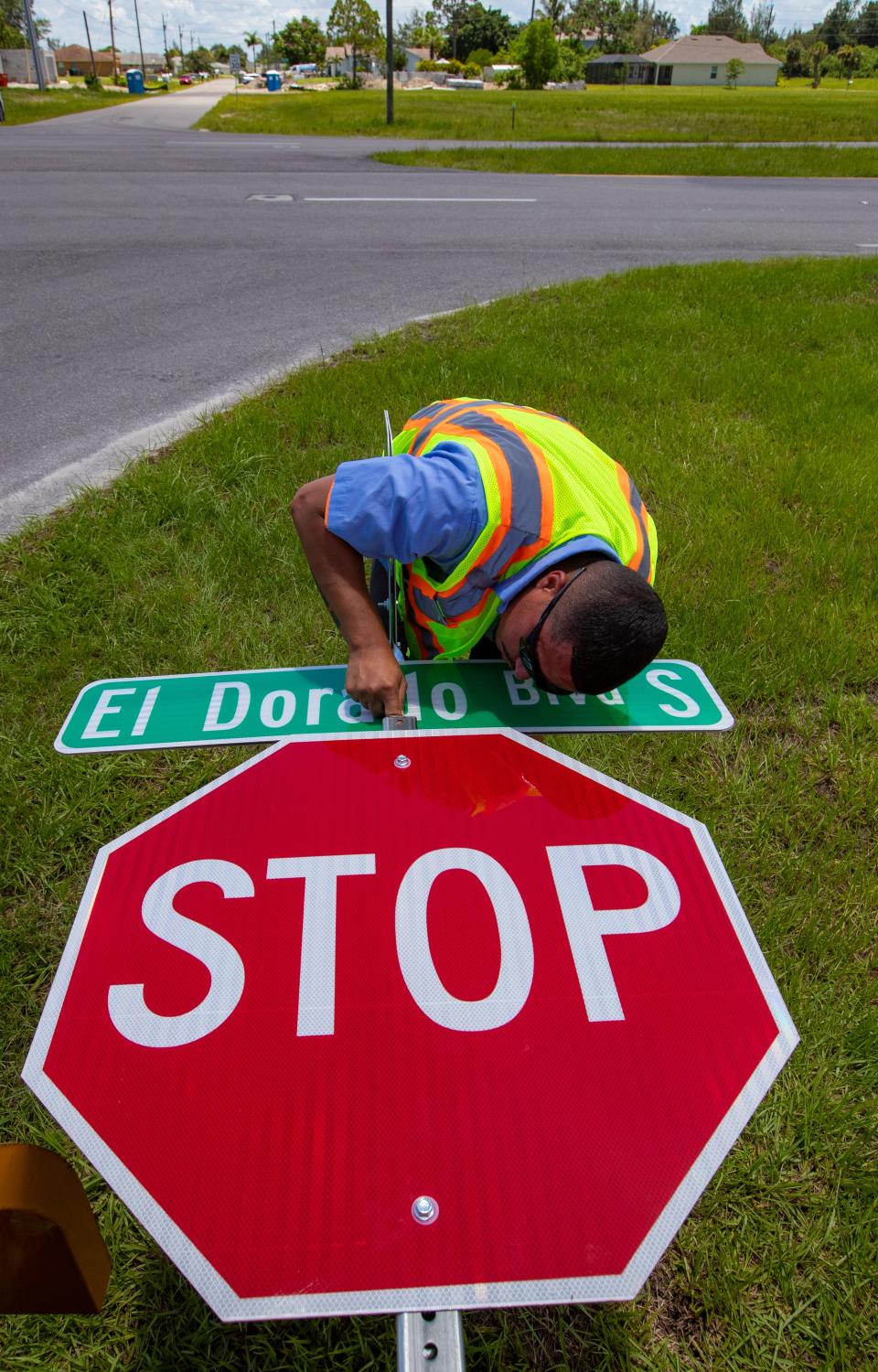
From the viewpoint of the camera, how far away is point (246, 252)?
9.54 m

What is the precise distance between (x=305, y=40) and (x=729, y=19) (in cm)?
5705

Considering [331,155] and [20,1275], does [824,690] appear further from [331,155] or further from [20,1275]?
[331,155]

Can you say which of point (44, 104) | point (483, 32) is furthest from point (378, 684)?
point (483, 32)

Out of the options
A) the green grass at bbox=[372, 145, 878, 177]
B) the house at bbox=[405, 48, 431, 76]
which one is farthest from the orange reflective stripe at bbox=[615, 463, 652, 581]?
the house at bbox=[405, 48, 431, 76]

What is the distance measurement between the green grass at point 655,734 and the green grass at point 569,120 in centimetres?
2090

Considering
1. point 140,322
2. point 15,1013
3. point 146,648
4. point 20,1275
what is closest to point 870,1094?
point 20,1275

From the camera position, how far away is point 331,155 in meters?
18.3

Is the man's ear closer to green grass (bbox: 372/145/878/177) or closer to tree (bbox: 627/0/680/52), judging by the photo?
green grass (bbox: 372/145/878/177)

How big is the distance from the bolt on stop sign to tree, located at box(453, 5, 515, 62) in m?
113

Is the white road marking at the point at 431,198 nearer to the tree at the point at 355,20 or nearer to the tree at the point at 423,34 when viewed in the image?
the tree at the point at 355,20

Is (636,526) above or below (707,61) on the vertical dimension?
below

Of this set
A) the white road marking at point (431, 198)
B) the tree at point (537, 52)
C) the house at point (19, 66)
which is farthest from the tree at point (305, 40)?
the white road marking at point (431, 198)

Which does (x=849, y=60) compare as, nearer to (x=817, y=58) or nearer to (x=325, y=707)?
(x=817, y=58)

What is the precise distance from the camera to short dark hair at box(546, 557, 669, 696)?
5.13ft
